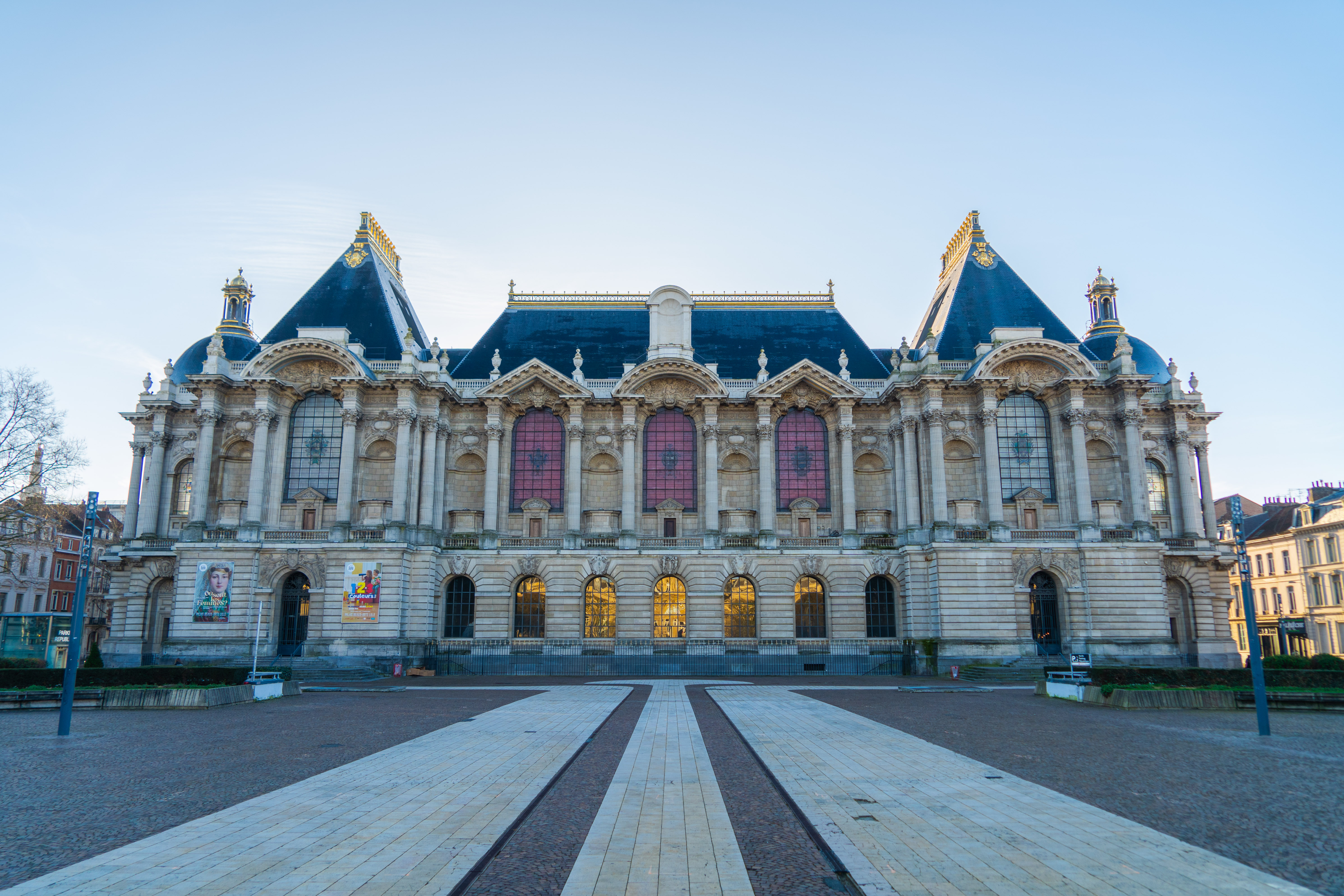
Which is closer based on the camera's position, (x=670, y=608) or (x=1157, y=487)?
(x=670, y=608)

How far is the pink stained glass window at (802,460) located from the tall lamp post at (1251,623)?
2647 centimetres

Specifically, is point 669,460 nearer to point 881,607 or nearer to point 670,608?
point 670,608

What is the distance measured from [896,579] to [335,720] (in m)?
32.1

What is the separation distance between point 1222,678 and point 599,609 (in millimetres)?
28302

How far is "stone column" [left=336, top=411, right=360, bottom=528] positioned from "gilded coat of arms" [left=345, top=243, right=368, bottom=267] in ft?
41.4

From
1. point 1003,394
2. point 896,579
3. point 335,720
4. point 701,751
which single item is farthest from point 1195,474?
point 335,720

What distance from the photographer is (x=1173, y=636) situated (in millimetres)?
46656

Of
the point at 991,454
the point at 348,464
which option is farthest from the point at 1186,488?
the point at 348,464

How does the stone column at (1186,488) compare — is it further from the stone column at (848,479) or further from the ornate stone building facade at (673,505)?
the stone column at (848,479)

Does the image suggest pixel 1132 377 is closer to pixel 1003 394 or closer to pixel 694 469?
pixel 1003 394

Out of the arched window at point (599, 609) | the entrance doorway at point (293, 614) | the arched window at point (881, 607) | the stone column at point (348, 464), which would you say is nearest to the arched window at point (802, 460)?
the arched window at point (881, 607)

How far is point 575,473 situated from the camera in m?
46.2

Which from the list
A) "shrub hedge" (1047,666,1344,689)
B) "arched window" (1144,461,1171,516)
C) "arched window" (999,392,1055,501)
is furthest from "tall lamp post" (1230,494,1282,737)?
"arched window" (1144,461,1171,516)

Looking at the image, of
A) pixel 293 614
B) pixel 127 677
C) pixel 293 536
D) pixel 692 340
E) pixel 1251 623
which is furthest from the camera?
pixel 692 340
